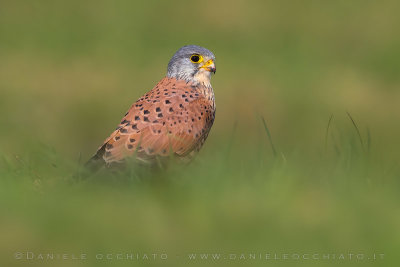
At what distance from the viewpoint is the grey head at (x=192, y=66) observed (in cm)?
755

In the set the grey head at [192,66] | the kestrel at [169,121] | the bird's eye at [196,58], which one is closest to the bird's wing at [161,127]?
the kestrel at [169,121]

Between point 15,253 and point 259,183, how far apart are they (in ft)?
5.04

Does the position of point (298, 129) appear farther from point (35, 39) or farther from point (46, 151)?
point (46, 151)

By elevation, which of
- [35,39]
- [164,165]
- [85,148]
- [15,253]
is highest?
[15,253]

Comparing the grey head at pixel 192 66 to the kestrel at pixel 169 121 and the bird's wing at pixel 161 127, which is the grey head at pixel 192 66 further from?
the bird's wing at pixel 161 127

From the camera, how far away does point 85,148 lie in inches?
500

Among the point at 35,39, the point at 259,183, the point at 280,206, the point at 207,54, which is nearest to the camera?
the point at 280,206

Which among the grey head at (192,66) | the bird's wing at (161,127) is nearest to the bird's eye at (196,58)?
the grey head at (192,66)

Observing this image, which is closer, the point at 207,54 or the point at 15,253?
the point at 15,253

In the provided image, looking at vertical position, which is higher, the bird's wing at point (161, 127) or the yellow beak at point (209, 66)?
the yellow beak at point (209, 66)

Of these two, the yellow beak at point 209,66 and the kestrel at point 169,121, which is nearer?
the kestrel at point 169,121

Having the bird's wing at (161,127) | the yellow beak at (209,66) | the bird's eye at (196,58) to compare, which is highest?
the bird's eye at (196,58)

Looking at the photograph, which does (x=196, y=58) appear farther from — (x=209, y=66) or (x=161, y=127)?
(x=161, y=127)

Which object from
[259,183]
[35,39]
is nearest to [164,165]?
[259,183]
